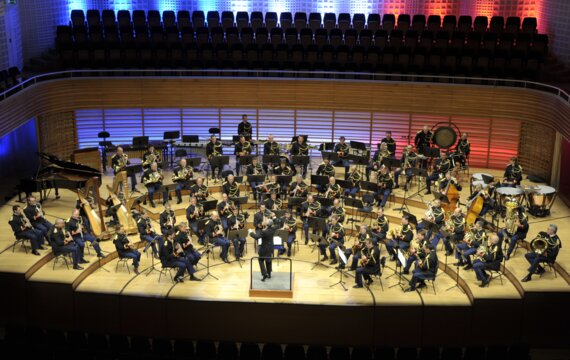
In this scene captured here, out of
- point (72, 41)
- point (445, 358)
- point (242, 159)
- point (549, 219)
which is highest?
point (72, 41)

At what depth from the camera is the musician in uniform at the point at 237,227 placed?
1628 cm

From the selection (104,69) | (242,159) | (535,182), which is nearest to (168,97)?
(104,69)

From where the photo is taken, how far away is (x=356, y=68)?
21516 mm

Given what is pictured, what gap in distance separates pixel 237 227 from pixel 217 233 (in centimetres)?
56

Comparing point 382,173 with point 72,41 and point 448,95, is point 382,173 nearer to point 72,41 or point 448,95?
point 448,95

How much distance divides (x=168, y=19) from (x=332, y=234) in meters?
10.4

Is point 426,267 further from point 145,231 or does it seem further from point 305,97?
point 305,97

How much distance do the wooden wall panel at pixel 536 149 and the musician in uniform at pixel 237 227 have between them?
9.09 metres

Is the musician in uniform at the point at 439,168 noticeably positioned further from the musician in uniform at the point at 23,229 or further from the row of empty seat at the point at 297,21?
the musician in uniform at the point at 23,229

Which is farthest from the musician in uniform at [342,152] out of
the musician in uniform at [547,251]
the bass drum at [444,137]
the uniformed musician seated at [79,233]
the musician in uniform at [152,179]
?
the uniformed musician seated at [79,233]

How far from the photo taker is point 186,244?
49.2 feet

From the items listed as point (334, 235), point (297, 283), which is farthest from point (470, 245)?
point (297, 283)

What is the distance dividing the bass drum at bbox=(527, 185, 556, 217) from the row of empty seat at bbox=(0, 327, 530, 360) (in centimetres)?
497

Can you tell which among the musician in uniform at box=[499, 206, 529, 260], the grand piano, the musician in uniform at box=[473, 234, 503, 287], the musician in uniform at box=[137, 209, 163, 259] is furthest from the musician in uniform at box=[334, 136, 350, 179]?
the grand piano
